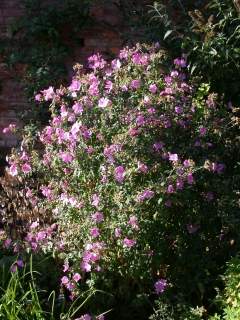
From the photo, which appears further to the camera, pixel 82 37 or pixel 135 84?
pixel 82 37

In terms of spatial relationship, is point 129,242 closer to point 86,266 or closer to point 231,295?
point 86,266

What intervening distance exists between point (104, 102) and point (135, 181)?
55cm

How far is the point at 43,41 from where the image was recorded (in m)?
6.35

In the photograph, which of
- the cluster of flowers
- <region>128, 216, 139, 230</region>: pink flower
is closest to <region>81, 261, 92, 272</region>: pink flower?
the cluster of flowers

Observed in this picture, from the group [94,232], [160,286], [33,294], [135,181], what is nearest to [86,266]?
[94,232]

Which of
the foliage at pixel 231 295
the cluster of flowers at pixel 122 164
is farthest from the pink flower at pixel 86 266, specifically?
the foliage at pixel 231 295

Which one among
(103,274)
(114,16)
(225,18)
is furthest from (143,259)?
(114,16)

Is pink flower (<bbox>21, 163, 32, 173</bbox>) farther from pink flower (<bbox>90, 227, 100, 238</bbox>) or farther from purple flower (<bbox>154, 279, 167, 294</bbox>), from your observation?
purple flower (<bbox>154, 279, 167, 294</bbox>)

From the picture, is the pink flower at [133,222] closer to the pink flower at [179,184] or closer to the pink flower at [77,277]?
the pink flower at [179,184]

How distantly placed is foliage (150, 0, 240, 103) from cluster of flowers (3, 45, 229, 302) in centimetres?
98

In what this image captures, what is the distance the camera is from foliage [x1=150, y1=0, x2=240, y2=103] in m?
5.24

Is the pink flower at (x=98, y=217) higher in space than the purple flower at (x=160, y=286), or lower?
higher

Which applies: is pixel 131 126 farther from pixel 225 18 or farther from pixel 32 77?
pixel 32 77

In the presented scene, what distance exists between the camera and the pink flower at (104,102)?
13.3 ft
